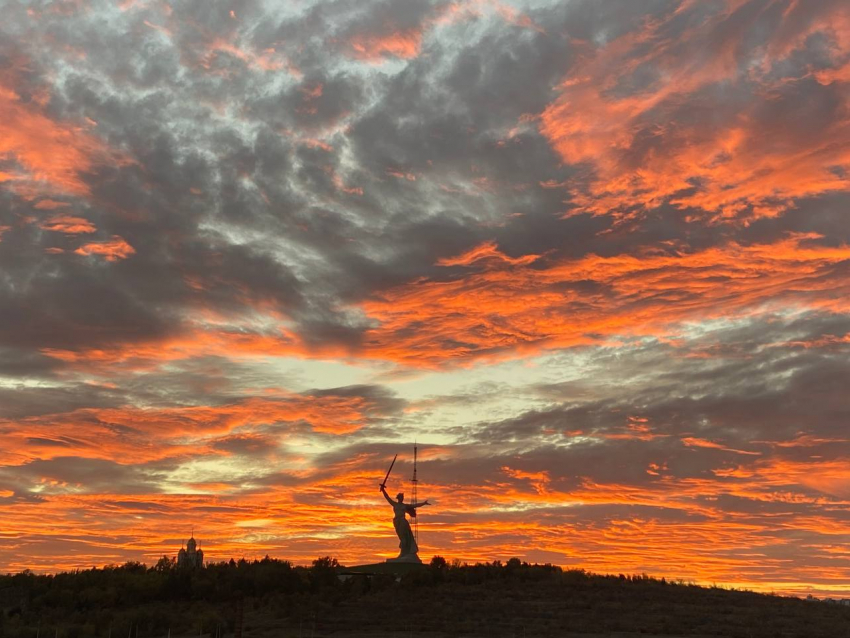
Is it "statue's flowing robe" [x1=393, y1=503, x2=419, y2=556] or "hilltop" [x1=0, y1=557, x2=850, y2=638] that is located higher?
"statue's flowing robe" [x1=393, y1=503, x2=419, y2=556]

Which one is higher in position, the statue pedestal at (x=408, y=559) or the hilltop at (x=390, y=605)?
the statue pedestal at (x=408, y=559)

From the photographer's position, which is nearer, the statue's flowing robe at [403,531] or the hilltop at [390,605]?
the hilltop at [390,605]

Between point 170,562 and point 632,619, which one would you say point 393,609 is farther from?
point 170,562

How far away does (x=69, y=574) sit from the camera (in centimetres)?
8531

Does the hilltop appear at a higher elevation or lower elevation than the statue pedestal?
lower

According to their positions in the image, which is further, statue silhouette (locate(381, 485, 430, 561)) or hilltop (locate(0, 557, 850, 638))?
statue silhouette (locate(381, 485, 430, 561))

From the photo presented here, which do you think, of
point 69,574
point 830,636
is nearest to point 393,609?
point 830,636

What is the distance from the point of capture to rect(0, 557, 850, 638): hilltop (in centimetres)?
5783

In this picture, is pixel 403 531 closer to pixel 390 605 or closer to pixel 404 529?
pixel 404 529

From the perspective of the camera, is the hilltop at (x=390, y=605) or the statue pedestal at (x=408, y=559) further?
the statue pedestal at (x=408, y=559)

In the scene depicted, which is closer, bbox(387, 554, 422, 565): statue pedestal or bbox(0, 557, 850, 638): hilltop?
bbox(0, 557, 850, 638): hilltop

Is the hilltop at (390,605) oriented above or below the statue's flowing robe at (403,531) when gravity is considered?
below

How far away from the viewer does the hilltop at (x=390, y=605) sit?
57834mm

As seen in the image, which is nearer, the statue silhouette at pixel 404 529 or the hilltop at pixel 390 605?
the hilltop at pixel 390 605
